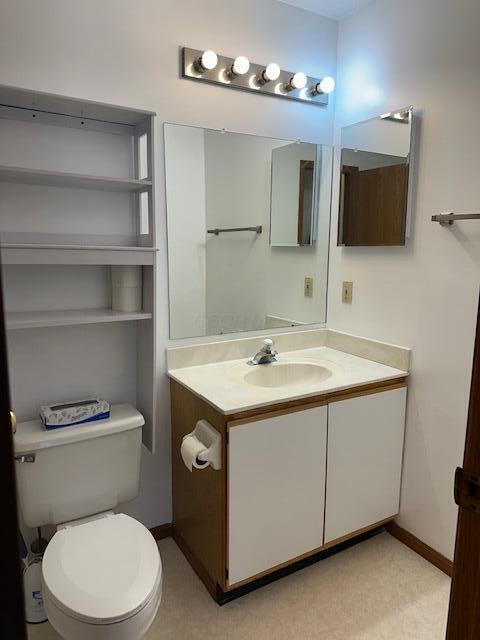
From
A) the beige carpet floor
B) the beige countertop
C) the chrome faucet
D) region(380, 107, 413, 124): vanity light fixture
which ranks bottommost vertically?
the beige carpet floor

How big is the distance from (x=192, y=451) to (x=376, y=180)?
146 cm

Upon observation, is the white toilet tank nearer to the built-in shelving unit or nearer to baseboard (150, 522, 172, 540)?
the built-in shelving unit

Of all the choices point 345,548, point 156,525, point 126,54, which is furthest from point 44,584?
point 126,54

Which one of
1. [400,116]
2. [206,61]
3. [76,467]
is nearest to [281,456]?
[76,467]

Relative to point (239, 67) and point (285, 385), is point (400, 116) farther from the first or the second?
point (285, 385)

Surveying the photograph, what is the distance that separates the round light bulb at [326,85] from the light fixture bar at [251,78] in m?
0.02

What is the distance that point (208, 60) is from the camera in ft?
6.09

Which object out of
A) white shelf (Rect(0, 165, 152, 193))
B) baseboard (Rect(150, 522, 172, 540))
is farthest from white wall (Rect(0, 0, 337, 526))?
white shelf (Rect(0, 165, 152, 193))

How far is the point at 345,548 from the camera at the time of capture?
6.93 ft

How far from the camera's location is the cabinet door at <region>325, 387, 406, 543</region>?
6.21ft

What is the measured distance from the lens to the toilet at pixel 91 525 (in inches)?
50.0

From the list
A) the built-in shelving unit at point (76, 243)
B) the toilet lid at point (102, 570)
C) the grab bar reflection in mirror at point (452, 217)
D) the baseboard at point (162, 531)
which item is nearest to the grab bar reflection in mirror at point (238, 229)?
the built-in shelving unit at point (76, 243)

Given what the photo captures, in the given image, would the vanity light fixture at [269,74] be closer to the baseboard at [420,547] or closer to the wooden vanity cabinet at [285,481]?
the wooden vanity cabinet at [285,481]

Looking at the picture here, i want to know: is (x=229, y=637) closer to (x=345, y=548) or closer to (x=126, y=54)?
(x=345, y=548)
